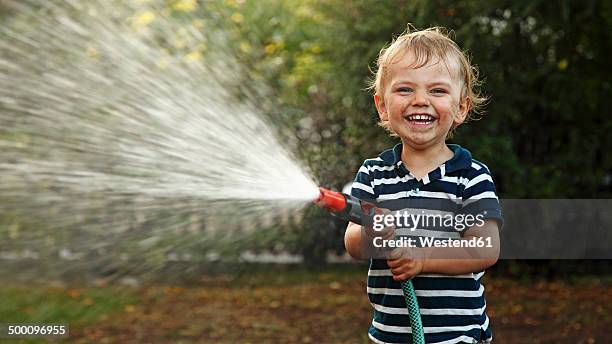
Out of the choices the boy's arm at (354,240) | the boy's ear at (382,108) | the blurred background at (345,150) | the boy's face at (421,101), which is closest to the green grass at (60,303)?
the blurred background at (345,150)

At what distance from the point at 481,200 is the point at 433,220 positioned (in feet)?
0.49

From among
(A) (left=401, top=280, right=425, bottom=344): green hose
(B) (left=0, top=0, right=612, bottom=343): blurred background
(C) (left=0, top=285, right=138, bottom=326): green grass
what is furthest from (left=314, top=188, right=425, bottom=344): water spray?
(C) (left=0, top=285, right=138, bottom=326): green grass

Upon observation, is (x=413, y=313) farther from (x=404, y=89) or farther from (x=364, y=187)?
(x=404, y=89)

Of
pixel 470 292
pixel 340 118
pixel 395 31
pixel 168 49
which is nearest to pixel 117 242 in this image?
pixel 168 49

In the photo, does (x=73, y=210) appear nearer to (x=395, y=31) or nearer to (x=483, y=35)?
(x=395, y=31)

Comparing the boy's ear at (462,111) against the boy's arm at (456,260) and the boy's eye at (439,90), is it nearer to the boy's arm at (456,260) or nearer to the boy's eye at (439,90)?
the boy's eye at (439,90)

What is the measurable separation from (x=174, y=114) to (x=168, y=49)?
8.78ft

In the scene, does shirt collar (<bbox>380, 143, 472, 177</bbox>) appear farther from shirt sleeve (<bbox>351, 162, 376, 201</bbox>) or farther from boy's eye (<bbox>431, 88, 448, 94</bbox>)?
boy's eye (<bbox>431, 88, 448, 94</bbox>)

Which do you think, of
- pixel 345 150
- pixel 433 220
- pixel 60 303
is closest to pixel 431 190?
pixel 433 220

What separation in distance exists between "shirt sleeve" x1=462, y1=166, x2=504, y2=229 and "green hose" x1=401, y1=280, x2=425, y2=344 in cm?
28

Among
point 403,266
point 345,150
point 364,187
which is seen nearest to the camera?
point 403,266

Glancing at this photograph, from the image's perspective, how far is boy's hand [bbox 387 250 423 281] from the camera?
216 cm

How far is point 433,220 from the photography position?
229 cm

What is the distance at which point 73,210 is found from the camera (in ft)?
21.6
